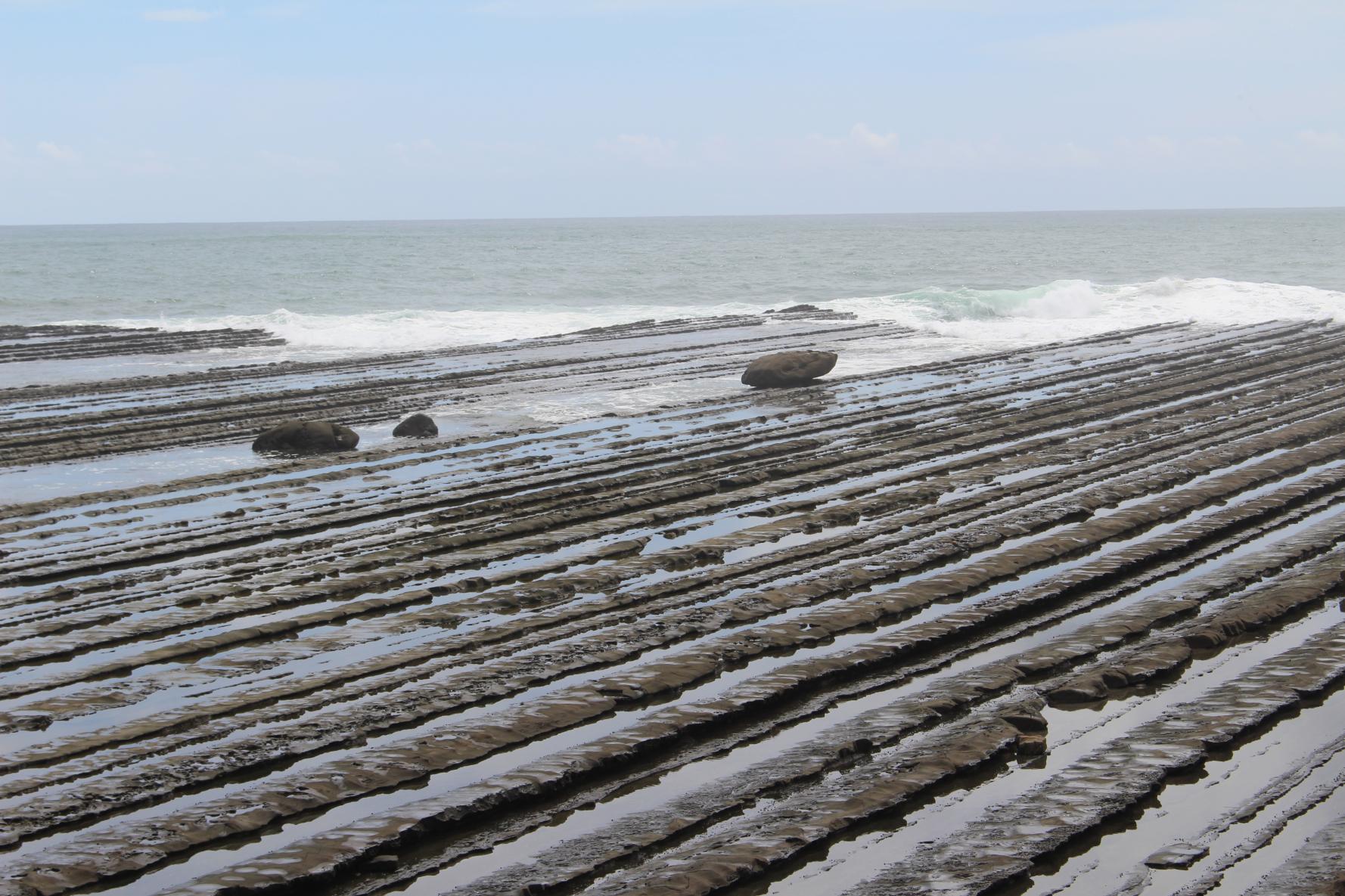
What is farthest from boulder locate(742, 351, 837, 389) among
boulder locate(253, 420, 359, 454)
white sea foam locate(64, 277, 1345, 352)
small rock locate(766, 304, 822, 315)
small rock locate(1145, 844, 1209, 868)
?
small rock locate(766, 304, 822, 315)

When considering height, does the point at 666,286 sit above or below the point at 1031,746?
above

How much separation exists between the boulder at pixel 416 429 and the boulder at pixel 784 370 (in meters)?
6.73

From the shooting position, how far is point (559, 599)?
1007 cm

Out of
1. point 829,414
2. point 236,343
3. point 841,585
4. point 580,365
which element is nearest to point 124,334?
point 236,343

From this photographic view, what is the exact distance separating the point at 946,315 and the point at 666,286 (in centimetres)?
2288

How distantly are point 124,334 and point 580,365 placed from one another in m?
17.5

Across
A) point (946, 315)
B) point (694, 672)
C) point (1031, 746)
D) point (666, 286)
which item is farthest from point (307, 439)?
point (666, 286)

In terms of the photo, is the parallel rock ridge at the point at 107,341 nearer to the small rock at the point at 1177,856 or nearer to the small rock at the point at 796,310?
the small rock at the point at 796,310

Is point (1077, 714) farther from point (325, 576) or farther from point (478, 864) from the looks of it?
point (325, 576)

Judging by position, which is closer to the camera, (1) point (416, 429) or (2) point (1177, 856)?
(2) point (1177, 856)

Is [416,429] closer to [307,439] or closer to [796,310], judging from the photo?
[307,439]

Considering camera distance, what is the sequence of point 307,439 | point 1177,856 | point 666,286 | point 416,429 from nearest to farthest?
point 1177,856, point 307,439, point 416,429, point 666,286

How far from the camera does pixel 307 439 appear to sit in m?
17.2

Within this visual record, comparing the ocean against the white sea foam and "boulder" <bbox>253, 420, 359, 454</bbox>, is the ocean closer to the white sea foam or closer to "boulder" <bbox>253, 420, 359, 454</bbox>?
the white sea foam
